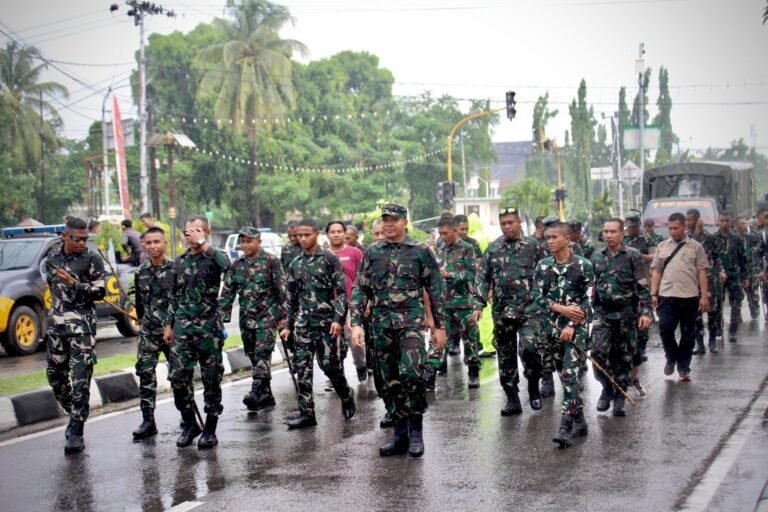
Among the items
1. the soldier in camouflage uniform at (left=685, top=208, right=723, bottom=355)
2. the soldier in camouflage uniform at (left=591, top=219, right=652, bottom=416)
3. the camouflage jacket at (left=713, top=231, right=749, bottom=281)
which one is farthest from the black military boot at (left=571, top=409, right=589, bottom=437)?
the camouflage jacket at (left=713, top=231, right=749, bottom=281)

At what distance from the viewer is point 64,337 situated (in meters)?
8.59

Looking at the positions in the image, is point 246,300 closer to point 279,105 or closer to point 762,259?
point 762,259

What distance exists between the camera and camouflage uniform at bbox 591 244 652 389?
9.62 m

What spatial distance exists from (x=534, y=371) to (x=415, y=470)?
8.24 ft

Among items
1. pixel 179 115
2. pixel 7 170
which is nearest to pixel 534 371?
pixel 7 170

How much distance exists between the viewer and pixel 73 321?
28.2 ft

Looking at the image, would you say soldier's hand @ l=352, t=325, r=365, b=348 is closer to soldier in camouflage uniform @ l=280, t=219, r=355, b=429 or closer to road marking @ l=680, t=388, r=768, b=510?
soldier in camouflage uniform @ l=280, t=219, r=355, b=429

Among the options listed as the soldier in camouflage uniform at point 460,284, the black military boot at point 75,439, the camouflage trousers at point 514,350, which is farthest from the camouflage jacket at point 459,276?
the black military boot at point 75,439

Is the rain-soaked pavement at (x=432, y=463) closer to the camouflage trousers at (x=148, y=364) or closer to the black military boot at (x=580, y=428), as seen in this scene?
the black military boot at (x=580, y=428)

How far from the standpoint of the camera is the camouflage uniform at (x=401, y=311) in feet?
25.6

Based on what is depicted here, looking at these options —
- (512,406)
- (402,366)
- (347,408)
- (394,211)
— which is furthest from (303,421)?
(394,211)

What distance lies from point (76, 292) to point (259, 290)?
2.06 metres

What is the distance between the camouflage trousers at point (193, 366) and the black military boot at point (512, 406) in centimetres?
266

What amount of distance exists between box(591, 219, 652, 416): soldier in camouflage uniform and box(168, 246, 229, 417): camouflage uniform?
3.58m
